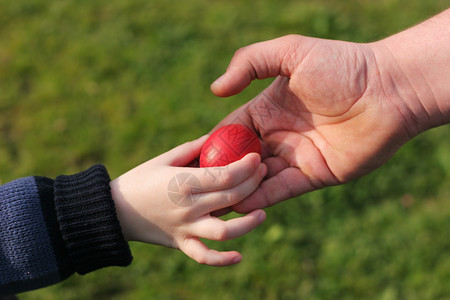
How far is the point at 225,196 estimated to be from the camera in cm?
229

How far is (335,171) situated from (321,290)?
1007 mm

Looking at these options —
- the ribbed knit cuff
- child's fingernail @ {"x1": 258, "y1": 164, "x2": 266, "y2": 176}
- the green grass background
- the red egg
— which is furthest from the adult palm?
the green grass background

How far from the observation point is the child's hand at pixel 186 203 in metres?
2.23

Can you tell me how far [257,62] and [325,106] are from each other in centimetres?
42

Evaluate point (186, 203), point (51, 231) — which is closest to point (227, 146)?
point (186, 203)

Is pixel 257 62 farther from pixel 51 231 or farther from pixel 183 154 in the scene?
pixel 51 231

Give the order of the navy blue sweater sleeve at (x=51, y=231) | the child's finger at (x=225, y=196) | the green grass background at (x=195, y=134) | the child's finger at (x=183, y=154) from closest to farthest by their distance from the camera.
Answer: the navy blue sweater sleeve at (x=51, y=231), the child's finger at (x=225, y=196), the child's finger at (x=183, y=154), the green grass background at (x=195, y=134)

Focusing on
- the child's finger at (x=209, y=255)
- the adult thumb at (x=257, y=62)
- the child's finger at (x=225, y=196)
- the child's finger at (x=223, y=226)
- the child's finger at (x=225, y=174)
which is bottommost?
the child's finger at (x=209, y=255)

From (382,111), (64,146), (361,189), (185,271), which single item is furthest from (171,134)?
(382,111)

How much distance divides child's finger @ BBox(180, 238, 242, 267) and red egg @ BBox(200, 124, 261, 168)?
0.38 metres

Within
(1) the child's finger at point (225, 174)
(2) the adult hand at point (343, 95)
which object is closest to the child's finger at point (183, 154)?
(1) the child's finger at point (225, 174)

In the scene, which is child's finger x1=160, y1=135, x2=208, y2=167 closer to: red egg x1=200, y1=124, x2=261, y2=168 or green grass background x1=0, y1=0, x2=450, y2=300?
red egg x1=200, y1=124, x2=261, y2=168

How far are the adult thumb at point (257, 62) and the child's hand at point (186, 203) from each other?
42 centimetres

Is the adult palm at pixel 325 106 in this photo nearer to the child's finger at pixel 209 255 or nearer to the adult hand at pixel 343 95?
the adult hand at pixel 343 95
